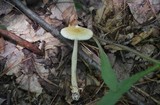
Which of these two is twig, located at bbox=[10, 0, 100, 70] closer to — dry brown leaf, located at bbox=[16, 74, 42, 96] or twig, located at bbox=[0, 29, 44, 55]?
twig, located at bbox=[0, 29, 44, 55]

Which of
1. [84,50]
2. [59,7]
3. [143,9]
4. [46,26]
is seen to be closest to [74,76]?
[84,50]

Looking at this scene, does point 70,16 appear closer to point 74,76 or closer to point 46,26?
point 46,26

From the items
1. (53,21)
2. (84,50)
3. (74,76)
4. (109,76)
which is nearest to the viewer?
(109,76)

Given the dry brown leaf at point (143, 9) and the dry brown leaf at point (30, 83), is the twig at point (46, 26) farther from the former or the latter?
the dry brown leaf at point (143, 9)

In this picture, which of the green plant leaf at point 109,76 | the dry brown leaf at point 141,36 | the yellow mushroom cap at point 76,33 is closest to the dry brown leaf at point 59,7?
the yellow mushroom cap at point 76,33

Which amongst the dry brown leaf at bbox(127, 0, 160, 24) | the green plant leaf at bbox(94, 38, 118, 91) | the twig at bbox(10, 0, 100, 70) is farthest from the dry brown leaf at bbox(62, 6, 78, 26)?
the green plant leaf at bbox(94, 38, 118, 91)

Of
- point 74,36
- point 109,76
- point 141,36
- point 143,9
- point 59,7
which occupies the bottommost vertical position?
point 109,76

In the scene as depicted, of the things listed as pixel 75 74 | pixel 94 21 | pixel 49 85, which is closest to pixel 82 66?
pixel 75 74
